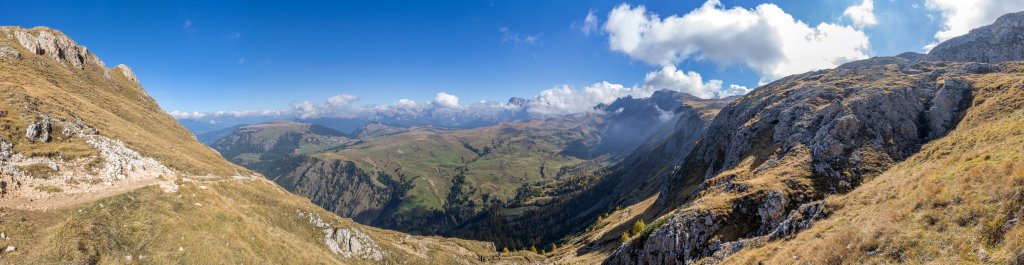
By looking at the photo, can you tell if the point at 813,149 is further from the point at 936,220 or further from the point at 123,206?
the point at 123,206

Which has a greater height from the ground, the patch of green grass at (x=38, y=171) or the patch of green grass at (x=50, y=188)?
the patch of green grass at (x=38, y=171)

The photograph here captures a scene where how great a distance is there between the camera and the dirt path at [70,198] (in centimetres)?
4931

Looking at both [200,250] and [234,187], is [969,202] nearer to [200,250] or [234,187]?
[200,250]

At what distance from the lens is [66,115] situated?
7556cm

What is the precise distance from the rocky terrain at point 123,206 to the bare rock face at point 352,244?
272 mm

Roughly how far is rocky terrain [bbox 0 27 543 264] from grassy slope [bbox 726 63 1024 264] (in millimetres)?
75278

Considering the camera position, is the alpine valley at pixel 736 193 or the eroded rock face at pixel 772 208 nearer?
the alpine valley at pixel 736 193

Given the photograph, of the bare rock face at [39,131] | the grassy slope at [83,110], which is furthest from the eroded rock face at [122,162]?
the bare rock face at [39,131]

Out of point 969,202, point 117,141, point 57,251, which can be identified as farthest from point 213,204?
point 969,202

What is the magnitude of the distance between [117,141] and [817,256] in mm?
113912

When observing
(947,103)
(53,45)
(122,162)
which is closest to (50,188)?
(122,162)

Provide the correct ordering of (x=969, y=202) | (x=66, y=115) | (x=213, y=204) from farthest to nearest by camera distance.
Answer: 1. (x=66, y=115)
2. (x=213, y=204)
3. (x=969, y=202)

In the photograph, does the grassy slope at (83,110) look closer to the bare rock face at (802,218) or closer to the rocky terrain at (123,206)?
the rocky terrain at (123,206)

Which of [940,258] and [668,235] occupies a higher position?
[940,258]
